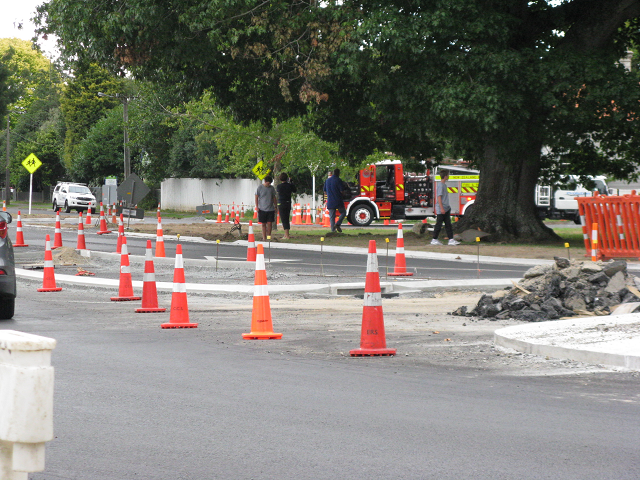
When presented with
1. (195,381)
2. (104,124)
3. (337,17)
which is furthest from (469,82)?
(104,124)

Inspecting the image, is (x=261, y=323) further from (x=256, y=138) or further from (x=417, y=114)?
(x=256, y=138)

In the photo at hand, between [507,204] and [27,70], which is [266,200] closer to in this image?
[507,204]

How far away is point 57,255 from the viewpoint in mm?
20438

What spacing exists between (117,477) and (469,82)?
20326 mm

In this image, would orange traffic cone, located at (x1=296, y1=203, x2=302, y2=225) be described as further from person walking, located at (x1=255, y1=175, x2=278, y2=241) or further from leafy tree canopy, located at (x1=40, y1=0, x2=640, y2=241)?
person walking, located at (x1=255, y1=175, x2=278, y2=241)

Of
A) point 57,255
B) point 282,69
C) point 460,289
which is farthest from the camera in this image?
point 282,69

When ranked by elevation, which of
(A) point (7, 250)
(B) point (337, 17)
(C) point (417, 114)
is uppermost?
(B) point (337, 17)

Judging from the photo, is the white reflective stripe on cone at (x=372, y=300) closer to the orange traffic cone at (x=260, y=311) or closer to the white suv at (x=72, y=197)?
the orange traffic cone at (x=260, y=311)

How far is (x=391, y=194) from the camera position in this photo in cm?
3962

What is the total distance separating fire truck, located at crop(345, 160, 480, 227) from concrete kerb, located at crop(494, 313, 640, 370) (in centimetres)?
2920

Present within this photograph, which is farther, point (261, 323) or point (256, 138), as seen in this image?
point (256, 138)

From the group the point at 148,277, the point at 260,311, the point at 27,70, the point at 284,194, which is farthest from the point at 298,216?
the point at 27,70

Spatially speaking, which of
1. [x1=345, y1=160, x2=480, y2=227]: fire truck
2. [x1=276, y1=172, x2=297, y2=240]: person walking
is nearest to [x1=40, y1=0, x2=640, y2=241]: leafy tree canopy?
[x1=276, y1=172, x2=297, y2=240]: person walking

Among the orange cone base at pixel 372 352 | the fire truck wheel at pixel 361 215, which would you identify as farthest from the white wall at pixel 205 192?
the orange cone base at pixel 372 352
